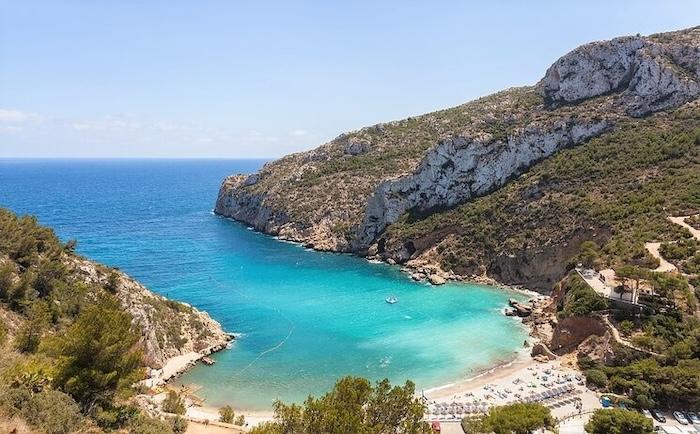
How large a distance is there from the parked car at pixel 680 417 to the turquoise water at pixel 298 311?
12.4m

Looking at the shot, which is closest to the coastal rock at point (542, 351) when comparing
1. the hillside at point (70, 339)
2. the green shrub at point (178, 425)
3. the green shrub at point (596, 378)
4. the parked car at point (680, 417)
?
the green shrub at point (596, 378)

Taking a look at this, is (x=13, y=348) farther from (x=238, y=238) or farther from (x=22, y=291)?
(x=238, y=238)

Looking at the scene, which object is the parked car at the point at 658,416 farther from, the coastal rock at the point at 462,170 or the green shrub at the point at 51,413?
the coastal rock at the point at 462,170

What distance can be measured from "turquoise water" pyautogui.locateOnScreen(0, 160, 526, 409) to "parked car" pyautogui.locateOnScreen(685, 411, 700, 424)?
42.0ft

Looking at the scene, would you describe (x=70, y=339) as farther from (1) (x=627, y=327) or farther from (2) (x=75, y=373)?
(1) (x=627, y=327)

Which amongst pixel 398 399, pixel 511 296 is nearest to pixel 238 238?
pixel 511 296

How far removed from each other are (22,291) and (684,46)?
267ft

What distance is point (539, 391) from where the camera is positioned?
31312 mm

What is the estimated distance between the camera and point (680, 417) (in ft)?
89.2

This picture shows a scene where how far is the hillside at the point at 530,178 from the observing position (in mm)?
55469

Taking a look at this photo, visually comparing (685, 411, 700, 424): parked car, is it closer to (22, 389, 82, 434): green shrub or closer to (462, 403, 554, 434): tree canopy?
(462, 403, 554, 434): tree canopy

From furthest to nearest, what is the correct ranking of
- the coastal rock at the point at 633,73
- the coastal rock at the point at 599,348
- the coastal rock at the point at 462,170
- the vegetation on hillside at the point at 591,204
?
the coastal rock at the point at 462,170 < the coastal rock at the point at 633,73 < the vegetation on hillside at the point at 591,204 < the coastal rock at the point at 599,348

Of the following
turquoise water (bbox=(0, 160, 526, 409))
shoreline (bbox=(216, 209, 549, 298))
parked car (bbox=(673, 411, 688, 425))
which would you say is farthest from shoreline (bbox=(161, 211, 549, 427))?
shoreline (bbox=(216, 209, 549, 298))

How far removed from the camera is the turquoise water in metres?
34.8
